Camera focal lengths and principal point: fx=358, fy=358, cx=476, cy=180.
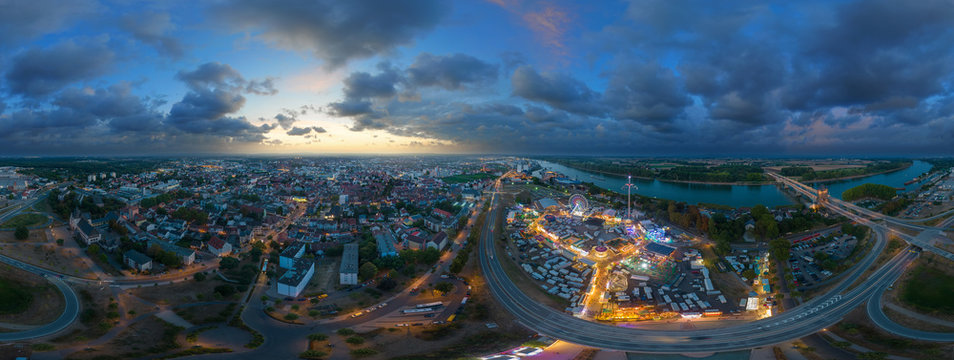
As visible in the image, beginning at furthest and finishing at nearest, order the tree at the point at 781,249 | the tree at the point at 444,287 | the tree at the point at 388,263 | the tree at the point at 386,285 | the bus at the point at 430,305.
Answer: the tree at the point at 388,263, the tree at the point at 781,249, the tree at the point at 386,285, the tree at the point at 444,287, the bus at the point at 430,305

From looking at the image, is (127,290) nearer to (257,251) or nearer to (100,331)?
(100,331)

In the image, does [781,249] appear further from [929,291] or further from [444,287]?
[444,287]

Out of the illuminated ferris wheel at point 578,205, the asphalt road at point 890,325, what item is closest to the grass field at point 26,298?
the asphalt road at point 890,325

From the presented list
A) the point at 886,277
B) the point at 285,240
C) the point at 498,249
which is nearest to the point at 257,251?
the point at 285,240

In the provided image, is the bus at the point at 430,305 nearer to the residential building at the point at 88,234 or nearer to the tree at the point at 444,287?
the tree at the point at 444,287

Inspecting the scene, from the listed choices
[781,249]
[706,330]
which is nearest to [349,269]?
[706,330]
